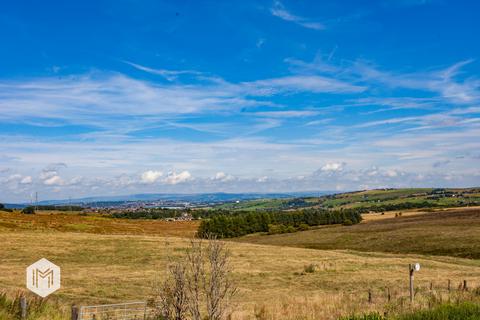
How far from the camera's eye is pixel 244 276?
125ft

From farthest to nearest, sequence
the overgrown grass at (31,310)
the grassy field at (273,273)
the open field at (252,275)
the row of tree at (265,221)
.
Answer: the row of tree at (265,221) → the open field at (252,275) → the grassy field at (273,273) → the overgrown grass at (31,310)

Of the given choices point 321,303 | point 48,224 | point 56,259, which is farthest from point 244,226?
point 321,303

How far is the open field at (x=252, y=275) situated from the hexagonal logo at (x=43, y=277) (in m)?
6.69

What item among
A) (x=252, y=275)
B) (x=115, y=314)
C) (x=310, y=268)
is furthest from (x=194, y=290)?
(x=310, y=268)

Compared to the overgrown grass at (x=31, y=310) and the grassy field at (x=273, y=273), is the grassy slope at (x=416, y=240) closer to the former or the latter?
the grassy field at (x=273, y=273)

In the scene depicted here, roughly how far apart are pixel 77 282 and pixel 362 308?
817 inches

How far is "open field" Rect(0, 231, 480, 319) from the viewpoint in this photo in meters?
21.1

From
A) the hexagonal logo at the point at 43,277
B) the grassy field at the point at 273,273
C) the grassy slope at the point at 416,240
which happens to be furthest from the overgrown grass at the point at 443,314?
the grassy slope at the point at 416,240

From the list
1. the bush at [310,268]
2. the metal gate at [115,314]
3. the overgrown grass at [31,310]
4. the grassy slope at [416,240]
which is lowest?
the grassy slope at [416,240]

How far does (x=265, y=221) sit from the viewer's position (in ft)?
462

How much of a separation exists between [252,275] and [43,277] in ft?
89.1

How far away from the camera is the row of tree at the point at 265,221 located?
133125mm

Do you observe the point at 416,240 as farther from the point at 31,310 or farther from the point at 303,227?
the point at 31,310

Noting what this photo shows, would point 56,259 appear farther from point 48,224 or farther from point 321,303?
point 48,224
